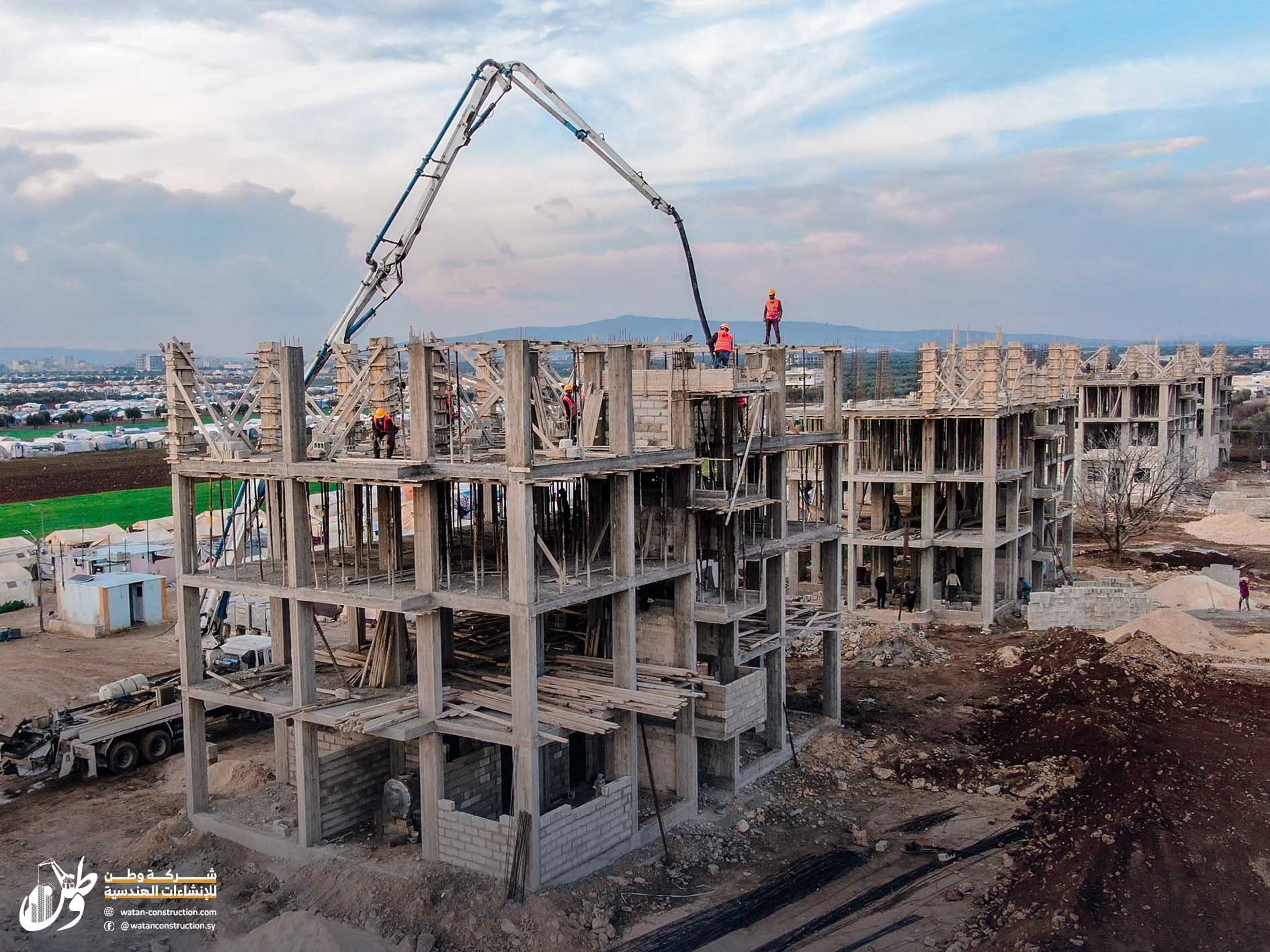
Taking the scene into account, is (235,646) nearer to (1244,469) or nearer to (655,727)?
(655,727)

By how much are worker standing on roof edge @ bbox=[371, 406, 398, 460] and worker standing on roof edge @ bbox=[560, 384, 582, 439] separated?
310 cm

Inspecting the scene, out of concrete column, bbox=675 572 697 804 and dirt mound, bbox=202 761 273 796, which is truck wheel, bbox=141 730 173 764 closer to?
dirt mound, bbox=202 761 273 796

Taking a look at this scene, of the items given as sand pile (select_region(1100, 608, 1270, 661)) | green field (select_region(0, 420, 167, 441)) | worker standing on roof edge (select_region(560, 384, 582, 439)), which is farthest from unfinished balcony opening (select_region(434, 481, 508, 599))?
green field (select_region(0, 420, 167, 441))

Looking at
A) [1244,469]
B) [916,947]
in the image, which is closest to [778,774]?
[916,947]

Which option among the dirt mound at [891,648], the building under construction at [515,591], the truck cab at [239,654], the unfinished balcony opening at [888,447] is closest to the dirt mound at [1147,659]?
the dirt mound at [891,648]

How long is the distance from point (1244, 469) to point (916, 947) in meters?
77.2

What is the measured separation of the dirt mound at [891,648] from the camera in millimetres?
31469

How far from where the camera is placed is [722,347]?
73.2ft

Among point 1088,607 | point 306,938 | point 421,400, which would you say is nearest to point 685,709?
point 421,400

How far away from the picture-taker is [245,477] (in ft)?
64.3

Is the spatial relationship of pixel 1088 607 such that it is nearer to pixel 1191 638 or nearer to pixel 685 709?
pixel 1191 638

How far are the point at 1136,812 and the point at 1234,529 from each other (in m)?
39.0

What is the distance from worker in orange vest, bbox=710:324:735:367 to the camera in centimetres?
2217

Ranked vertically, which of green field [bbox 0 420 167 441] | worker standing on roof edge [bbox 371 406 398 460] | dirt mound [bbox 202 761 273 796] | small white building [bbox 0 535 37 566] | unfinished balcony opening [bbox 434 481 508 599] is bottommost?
dirt mound [bbox 202 761 273 796]
